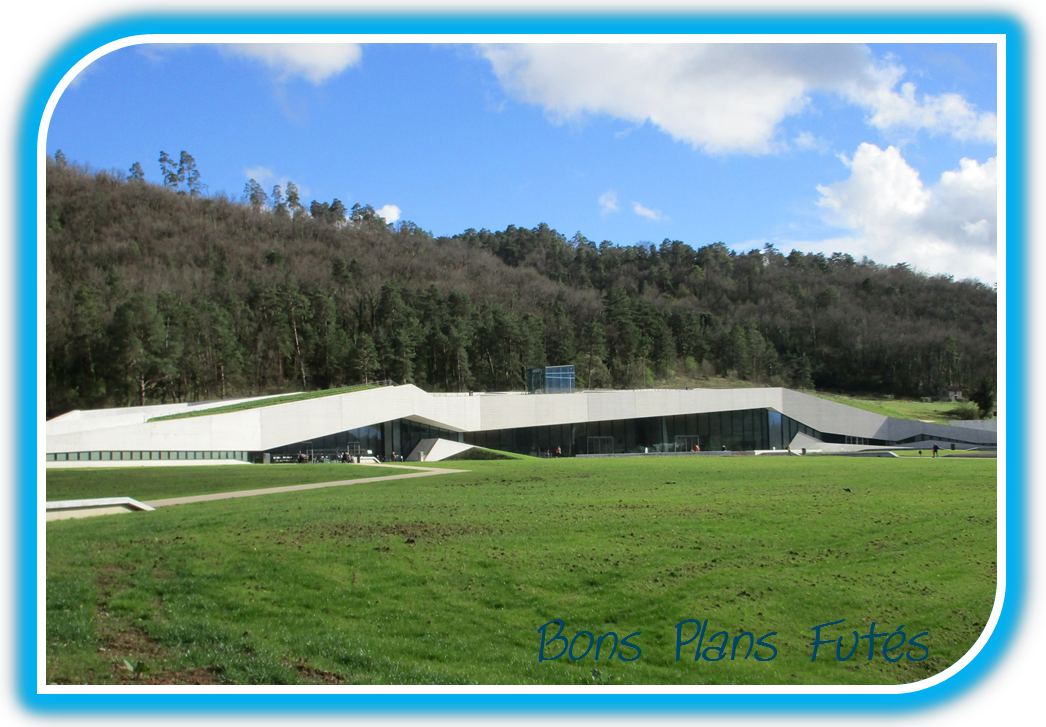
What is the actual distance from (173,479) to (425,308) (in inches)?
1552

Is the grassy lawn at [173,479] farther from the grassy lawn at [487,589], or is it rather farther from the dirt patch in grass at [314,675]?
the dirt patch in grass at [314,675]

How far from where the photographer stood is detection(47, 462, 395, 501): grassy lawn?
10368mm

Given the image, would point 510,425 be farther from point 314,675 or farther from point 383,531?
point 314,675

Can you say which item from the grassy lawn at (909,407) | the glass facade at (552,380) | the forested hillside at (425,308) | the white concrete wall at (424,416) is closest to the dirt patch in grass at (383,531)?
the white concrete wall at (424,416)

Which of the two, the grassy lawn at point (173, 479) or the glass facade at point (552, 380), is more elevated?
the glass facade at point (552, 380)

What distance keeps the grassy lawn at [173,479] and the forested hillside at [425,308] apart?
217 centimetres

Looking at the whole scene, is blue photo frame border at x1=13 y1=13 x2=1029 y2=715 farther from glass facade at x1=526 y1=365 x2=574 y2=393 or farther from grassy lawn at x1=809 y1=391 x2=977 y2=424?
glass facade at x1=526 y1=365 x2=574 y2=393

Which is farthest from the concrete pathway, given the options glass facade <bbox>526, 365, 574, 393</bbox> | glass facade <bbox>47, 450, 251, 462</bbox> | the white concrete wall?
glass facade <bbox>526, 365, 574, 393</bbox>

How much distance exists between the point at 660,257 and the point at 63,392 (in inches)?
2444

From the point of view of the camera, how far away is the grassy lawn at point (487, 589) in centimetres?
780

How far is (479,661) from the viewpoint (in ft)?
26.1

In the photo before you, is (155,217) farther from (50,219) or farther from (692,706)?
(692,706)

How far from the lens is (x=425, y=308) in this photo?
53656 millimetres
